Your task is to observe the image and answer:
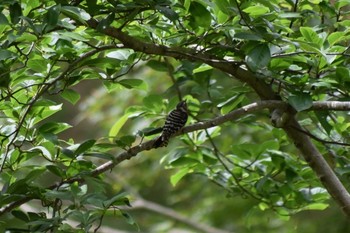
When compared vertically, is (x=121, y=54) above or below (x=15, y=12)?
below

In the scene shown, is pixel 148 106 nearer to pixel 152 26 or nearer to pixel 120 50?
pixel 120 50

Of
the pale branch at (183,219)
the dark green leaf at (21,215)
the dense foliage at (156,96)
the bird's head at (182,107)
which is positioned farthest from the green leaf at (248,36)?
the pale branch at (183,219)

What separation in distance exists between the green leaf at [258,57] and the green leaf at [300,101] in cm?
14

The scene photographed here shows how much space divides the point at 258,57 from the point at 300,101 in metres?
0.17

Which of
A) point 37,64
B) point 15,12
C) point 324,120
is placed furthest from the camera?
point 324,120

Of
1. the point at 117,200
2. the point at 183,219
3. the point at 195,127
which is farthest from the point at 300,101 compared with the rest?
the point at 183,219

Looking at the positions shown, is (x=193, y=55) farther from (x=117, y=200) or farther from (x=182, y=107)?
(x=117, y=200)

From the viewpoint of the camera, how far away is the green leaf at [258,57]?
156cm

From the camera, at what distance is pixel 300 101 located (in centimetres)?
168

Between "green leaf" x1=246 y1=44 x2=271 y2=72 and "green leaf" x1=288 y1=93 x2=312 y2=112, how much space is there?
143 millimetres

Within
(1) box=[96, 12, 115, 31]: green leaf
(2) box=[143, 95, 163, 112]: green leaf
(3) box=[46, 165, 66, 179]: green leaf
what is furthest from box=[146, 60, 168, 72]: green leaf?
(1) box=[96, 12, 115, 31]: green leaf

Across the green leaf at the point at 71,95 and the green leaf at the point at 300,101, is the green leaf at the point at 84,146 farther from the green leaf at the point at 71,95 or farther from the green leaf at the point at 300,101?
the green leaf at the point at 300,101

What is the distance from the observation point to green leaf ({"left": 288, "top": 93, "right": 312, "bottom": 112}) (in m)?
1.65

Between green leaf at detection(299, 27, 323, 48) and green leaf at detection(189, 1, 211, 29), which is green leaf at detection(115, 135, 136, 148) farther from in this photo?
green leaf at detection(299, 27, 323, 48)
